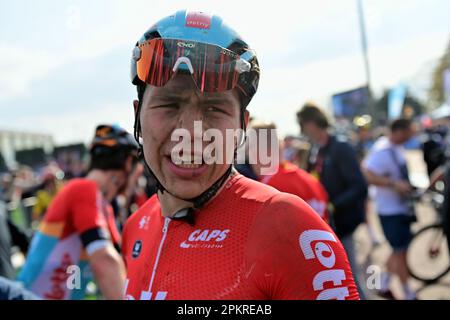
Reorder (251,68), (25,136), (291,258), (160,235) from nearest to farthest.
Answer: (291,258), (251,68), (160,235), (25,136)

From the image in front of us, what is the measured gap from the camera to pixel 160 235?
153cm

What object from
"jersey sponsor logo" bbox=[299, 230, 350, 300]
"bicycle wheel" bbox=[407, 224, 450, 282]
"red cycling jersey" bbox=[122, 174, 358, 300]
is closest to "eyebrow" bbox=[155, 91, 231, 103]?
"red cycling jersey" bbox=[122, 174, 358, 300]

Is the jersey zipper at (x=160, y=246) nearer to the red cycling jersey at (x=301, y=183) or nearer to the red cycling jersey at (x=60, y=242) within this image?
the red cycling jersey at (x=301, y=183)

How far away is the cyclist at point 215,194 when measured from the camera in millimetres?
1176

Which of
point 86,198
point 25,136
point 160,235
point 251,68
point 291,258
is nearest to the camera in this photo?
point 291,258

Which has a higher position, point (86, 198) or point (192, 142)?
point (192, 142)

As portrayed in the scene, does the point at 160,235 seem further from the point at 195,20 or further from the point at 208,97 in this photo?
the point at 195,20

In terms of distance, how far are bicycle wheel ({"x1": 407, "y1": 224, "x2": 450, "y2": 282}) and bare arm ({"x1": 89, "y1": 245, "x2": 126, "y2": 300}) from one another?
174 inches

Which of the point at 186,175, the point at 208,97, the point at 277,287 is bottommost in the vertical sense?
the point at 277,287

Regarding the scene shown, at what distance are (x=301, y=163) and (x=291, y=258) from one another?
4.95 meters

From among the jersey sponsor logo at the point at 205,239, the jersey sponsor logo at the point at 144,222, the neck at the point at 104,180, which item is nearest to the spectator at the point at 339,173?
the neck at the point at 104,180

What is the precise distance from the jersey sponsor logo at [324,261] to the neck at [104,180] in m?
2.16
